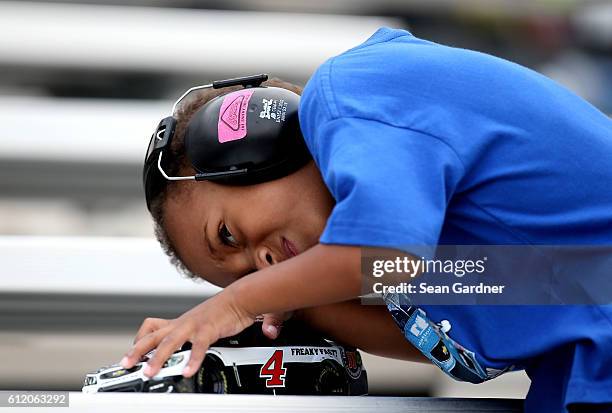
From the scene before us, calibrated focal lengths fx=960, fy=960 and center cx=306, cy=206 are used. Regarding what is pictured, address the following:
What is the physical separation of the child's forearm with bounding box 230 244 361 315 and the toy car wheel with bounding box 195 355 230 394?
0.11 meters

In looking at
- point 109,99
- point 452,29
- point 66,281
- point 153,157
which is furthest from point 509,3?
point 153,157

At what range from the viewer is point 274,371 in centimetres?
125

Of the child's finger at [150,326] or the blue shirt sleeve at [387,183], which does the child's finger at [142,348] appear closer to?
the child's finger at [150,326]

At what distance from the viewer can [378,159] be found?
101 cm

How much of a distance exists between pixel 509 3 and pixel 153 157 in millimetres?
2049

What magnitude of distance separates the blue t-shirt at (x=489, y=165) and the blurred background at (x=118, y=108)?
1455 millimetres

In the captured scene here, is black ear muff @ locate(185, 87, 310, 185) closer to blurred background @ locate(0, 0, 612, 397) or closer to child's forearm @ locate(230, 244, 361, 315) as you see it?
child's forearm @ locate(230, 244, 361, 315)

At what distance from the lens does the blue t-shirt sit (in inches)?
41.9

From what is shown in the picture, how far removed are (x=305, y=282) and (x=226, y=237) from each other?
24 cm

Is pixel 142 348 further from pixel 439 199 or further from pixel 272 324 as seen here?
pixel 439 199

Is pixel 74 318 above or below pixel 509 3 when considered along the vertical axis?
below

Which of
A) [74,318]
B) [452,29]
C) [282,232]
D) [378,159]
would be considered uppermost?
[378,159]

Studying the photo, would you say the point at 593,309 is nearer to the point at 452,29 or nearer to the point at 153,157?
the point at 153,157

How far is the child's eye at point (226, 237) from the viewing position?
50.4 inches
